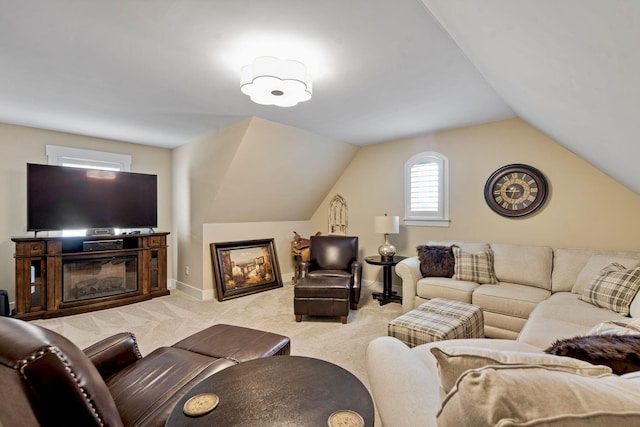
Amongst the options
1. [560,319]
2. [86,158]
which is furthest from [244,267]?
[560,319]

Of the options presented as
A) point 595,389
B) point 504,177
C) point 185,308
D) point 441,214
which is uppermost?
point 504,177

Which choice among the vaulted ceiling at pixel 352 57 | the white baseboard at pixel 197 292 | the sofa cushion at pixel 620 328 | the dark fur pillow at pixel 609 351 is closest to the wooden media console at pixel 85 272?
the white baseboard at pixel 197 292

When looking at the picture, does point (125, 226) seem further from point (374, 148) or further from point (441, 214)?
point (441, 214)

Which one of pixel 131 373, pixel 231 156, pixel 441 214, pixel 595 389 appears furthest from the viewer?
pixel 441 214

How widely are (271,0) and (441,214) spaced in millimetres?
3329

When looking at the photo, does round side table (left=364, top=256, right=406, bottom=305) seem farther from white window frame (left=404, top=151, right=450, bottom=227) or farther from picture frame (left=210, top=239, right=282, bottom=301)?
picture frame (left=210, top=239, right=282, bottom=301)

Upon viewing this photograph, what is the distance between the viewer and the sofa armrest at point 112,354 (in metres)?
1.42

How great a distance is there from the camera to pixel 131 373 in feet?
4.65

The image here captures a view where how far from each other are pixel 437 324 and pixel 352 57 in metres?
2.03

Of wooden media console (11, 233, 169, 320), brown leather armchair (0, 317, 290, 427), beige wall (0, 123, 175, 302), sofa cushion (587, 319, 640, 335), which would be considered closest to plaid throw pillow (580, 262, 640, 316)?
sofa cushion (587, 319, 640, 335)

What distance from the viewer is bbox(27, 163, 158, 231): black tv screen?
3.37 meters

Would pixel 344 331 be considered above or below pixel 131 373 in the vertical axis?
below

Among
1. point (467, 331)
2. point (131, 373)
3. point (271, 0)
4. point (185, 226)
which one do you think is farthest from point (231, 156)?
point (467, 331)

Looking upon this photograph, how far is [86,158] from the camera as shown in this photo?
13.3ft
